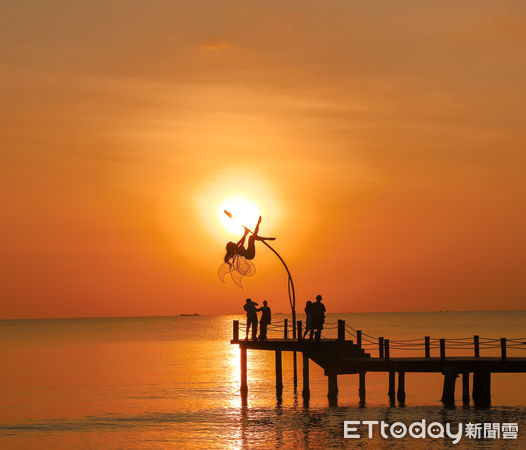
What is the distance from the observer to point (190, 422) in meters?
50.1

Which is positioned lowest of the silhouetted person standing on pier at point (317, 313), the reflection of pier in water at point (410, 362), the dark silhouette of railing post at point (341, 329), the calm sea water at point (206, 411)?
the calm sea water at point (206, 411)

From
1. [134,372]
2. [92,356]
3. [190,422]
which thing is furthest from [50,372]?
[190,422]

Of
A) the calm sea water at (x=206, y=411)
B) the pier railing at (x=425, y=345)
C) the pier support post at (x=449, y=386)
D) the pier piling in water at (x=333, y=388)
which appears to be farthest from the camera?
the pier piling in water at (x=333, y=388)

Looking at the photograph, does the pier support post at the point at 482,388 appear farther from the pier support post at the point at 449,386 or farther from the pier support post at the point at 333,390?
the pier support post at the point at 333,390

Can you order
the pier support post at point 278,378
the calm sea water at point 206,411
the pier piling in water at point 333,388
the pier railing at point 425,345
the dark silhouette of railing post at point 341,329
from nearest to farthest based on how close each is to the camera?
the calm sea water at point 206,411 < the pier railing at point 425,345 < the dark silhouette of railing post at point 341,329 < the pier piling in water at point 333,388 < the pier support post at point 278,378

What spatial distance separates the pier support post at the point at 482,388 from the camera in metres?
49.3

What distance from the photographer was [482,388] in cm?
4959

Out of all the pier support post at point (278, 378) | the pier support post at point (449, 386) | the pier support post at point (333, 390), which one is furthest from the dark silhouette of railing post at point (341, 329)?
the pier support post at point (278, 378)

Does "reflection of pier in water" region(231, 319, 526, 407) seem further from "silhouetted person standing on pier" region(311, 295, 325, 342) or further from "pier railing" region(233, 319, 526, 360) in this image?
"silhouetted person standing on pier" region(311, 295, 325, 342)

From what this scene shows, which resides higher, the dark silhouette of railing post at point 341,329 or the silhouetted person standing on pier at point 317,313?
the silhouetted person standing on pier at point 317,313

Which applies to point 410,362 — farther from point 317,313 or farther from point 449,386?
point 317,313

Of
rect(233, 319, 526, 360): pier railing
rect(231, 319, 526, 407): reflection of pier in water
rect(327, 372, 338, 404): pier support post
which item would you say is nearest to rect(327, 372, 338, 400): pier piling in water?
rect(327, 372, 338, 404): pier support post

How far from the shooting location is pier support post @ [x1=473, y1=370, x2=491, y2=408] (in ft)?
162

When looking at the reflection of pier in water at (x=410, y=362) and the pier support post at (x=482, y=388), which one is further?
the pier support post at (x=482, y=388)
